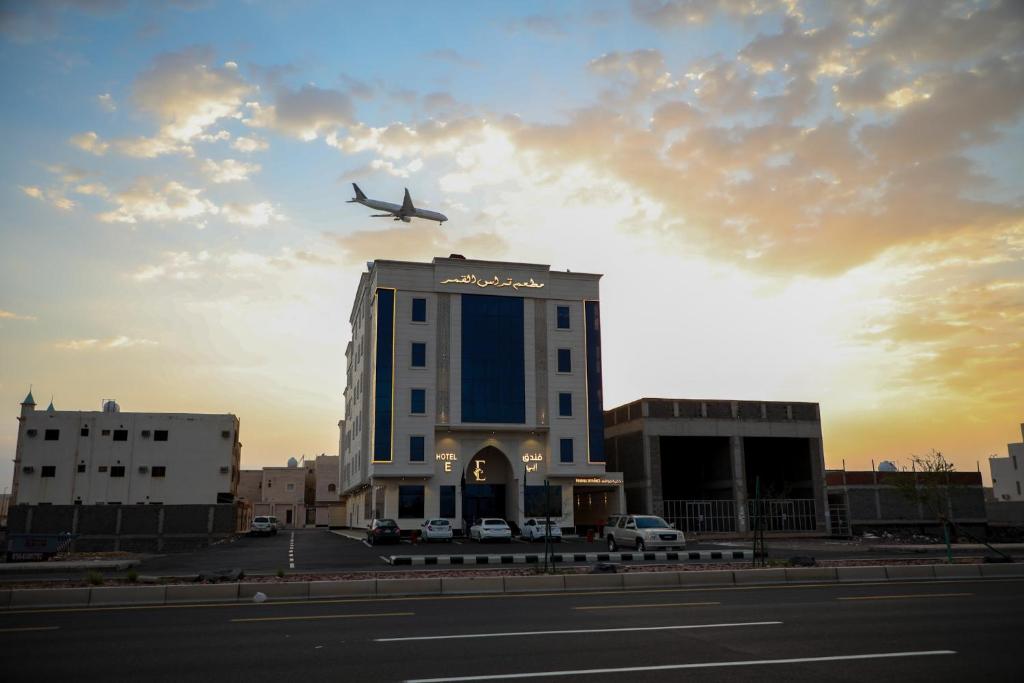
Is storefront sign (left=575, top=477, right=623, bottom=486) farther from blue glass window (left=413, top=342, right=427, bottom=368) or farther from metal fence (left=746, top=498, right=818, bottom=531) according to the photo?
blue glass window (left=413, top=342, right=427, bottom=368)

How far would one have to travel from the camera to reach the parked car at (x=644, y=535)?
34219 millimetres

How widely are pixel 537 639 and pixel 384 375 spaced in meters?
45.6

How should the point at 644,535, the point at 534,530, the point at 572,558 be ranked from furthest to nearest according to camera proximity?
the point at 534,530 → the point at 644,535 → the point at 572,558

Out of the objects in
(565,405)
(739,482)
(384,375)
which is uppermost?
(384,375)

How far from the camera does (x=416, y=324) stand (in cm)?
5725

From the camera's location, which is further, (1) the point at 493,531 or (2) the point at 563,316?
(2) the point at 563,316

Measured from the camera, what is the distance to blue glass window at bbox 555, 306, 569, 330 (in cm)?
6000

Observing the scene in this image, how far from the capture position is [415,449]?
55688 millimetres

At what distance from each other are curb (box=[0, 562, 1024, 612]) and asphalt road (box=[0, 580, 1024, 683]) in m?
0.88

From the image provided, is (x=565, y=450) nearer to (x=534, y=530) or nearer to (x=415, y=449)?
(x=415, y=449)

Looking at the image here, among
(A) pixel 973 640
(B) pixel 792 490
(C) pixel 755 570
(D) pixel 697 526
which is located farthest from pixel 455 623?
(B) pixel 792 490

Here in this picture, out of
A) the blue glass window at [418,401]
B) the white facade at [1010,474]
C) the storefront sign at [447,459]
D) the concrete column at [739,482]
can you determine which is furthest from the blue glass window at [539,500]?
the white facade at [1010,474]

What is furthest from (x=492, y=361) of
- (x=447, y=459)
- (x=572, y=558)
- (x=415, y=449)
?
(x=572, y=558)

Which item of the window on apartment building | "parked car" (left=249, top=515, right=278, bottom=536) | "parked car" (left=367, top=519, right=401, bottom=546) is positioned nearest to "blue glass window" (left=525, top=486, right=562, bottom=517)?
the window on apartment building
